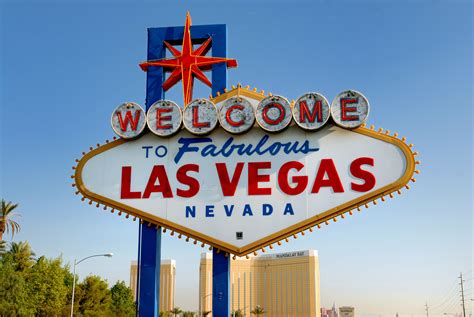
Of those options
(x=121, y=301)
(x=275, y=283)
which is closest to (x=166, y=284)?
(x=275, y=283)

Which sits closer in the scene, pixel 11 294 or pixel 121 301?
pixel 11 294

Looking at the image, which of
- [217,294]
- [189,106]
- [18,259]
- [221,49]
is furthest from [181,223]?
[18,259]

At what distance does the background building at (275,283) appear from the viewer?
490 ft

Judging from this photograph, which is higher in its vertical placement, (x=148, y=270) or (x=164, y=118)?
(x=164, y=118)

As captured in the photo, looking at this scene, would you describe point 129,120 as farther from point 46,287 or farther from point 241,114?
point 46,287

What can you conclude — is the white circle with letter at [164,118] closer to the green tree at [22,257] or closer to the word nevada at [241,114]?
the word nevada at [241,114]

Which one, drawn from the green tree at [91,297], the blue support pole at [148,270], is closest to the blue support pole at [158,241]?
the blue support pole at [148,270]

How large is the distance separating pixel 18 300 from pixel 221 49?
24.5 meters

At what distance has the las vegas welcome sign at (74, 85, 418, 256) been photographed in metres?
15.9

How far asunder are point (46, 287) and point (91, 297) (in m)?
9.34

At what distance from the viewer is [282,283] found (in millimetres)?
155625

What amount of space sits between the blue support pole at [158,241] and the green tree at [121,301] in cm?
4064

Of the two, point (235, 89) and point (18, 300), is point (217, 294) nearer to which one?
point (235, 89)

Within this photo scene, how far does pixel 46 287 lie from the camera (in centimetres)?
3794
